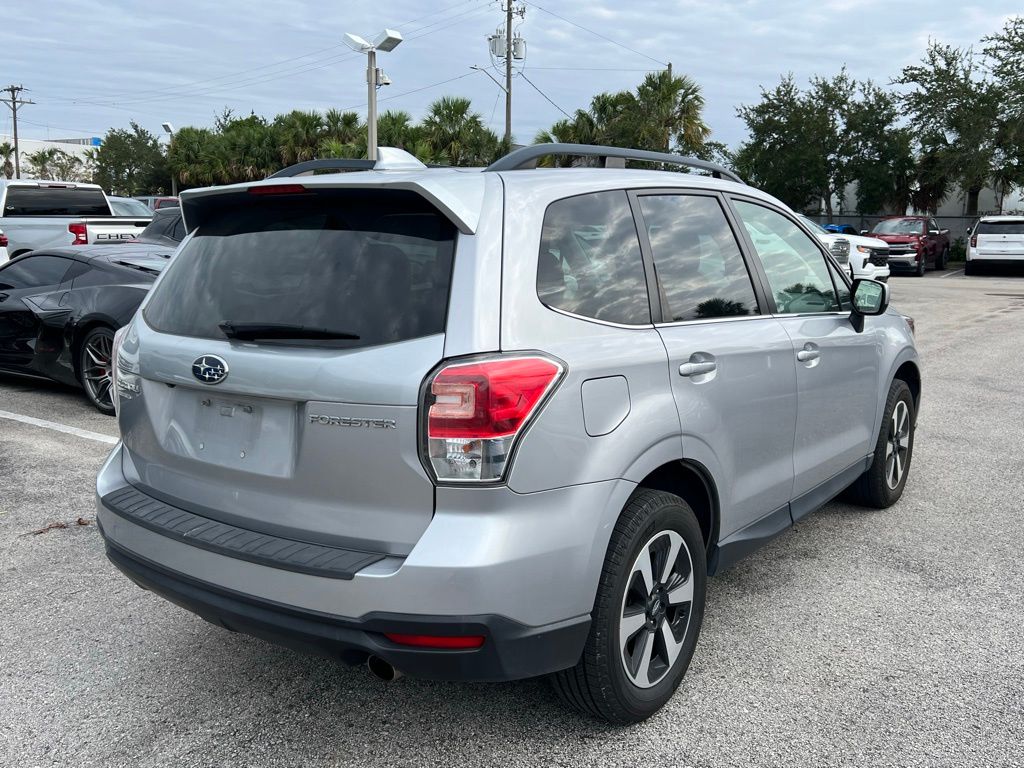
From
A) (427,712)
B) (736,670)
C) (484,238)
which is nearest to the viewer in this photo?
(484,238)

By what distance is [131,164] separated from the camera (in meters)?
61.4

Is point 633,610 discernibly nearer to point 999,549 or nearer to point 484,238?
point 484,238

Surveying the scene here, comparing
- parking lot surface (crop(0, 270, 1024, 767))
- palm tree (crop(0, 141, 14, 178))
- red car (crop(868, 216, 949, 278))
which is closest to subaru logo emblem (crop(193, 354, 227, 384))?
parking lot surface (crop(0, 270, 1024, 767))

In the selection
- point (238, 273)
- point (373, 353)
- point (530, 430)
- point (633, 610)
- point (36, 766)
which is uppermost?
point (238, 273)

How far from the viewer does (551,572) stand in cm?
249

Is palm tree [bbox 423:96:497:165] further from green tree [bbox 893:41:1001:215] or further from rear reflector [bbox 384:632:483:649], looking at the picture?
rear reflector [bbox 384:632:483:649]

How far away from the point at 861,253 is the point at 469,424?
755 inches

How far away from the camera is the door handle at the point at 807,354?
3777mm

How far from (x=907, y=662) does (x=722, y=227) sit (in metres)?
1.73

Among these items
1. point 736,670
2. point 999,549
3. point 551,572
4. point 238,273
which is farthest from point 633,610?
point 999,549

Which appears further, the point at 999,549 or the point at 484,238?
the point at 999,549

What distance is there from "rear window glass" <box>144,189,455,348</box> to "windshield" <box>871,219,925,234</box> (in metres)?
26.4

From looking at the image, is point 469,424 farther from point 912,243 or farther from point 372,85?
point 912,243

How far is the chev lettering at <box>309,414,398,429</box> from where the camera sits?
2.45m
